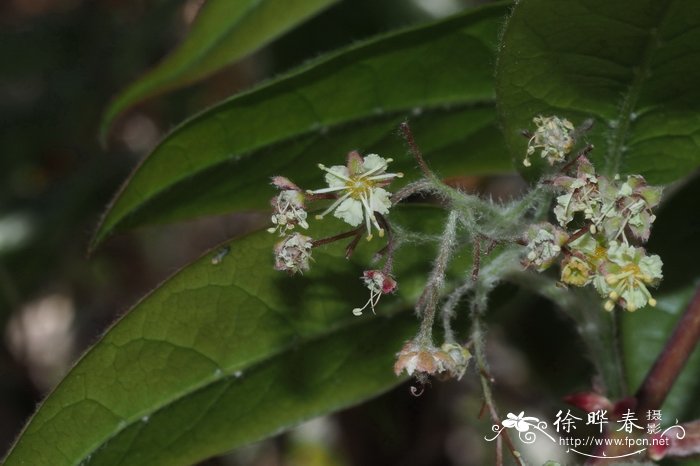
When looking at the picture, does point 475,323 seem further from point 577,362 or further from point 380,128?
point 577,362

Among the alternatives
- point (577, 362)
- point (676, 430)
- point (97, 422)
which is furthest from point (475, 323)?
point (577, 362)

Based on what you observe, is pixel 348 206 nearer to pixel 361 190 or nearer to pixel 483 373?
pixel 361 190

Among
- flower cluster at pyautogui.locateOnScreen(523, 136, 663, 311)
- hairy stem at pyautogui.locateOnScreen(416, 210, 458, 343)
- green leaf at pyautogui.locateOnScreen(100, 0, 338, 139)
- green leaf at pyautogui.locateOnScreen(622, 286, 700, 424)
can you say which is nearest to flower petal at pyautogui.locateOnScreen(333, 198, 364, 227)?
hairy stem at pyautogui.locateOnScreen(416, 210, 458, 343)

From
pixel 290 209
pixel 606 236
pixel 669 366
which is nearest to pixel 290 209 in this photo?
pixel 290 209

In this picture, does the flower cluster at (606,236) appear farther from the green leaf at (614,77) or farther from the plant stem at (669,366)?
the plant stem at (669,366)

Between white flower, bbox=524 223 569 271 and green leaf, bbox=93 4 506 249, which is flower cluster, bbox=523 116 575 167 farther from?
green leaf, bbox=93 4 506 249
